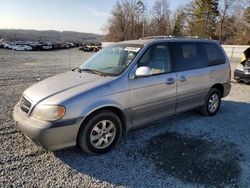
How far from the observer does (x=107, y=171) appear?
3.48 m

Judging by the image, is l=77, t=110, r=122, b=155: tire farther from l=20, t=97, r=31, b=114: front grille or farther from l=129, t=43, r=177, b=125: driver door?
l=20, t=97, r=31, b=114: front grille

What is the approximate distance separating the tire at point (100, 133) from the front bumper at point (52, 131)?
0.16 metres

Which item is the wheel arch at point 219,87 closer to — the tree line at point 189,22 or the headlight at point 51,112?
the headlight at point 51,112

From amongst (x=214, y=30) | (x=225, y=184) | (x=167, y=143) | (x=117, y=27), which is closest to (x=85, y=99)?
(x=167, y=143)

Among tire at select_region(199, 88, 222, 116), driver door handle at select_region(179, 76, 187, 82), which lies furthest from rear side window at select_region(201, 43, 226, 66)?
driver door handle at select_region(179, 76, 187, 82)

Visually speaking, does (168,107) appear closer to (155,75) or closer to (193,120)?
(155,75)

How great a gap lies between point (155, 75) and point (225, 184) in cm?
202

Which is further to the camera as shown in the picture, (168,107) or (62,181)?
(168,107)

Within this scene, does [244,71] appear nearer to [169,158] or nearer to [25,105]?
[169,158]

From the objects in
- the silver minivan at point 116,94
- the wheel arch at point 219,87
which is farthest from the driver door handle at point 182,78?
the wheel arch at point 219,87

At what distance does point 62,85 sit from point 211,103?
3505 millimetres

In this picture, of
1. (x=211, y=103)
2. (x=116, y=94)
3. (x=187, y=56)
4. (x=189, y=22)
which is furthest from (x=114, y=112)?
(x=189, y=22)

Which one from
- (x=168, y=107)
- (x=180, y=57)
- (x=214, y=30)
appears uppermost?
(x=214, y=30)

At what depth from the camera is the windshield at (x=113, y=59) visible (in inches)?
166
